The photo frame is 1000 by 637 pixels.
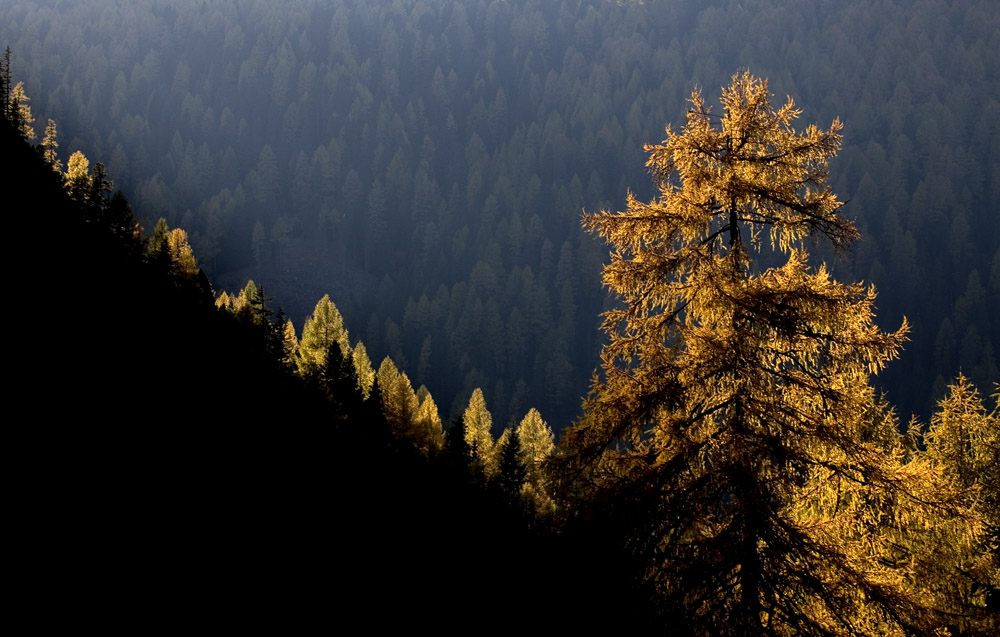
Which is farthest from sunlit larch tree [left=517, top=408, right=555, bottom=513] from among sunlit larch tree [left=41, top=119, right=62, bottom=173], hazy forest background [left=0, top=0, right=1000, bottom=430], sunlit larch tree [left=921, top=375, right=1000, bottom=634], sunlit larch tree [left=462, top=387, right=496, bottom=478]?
sunlit larch tree [left=41, top=119, right=62, bottom=173]

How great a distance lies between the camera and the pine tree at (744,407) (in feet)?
25.2

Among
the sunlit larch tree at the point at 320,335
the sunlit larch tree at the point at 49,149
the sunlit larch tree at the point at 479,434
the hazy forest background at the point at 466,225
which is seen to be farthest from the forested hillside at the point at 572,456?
the hazy forest background at the point at 466,225

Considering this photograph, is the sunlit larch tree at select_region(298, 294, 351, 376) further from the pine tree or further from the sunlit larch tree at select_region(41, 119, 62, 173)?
the pine tree

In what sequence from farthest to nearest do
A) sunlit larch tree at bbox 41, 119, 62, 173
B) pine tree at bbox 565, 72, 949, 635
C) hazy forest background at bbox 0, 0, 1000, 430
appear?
hazy forest background at bbox 0, 0, 1000, 430 → sunlit larch tree at bbox 41, 119, 62, 173 → pine tree at bbox 565, 72, 949, 635

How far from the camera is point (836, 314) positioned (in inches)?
316

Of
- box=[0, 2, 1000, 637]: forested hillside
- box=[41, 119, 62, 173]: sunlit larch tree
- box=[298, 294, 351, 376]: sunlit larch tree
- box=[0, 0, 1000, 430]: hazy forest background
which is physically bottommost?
box=[0, 2, 1000, 637]: forested hillside

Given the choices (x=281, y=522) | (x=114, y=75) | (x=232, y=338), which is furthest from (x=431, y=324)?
(x=114, y=75)

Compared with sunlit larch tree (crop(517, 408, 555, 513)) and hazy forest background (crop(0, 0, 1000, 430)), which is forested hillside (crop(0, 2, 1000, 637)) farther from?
hazy forest background (crop(0, 0, 1000, 430))

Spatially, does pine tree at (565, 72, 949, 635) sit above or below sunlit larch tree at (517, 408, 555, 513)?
below

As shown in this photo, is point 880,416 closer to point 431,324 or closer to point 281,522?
point 281,522

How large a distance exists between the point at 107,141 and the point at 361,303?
275 ft

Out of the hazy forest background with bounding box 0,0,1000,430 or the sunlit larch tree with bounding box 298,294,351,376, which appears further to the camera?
the hazy forest background with bounding box 0,0,1000,430

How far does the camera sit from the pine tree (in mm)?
7672

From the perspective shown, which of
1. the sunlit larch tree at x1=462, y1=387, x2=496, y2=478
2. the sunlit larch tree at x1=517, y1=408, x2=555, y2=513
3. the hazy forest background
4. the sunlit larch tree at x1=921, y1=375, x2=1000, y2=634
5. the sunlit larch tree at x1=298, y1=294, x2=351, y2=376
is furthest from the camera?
the hazy forest background
